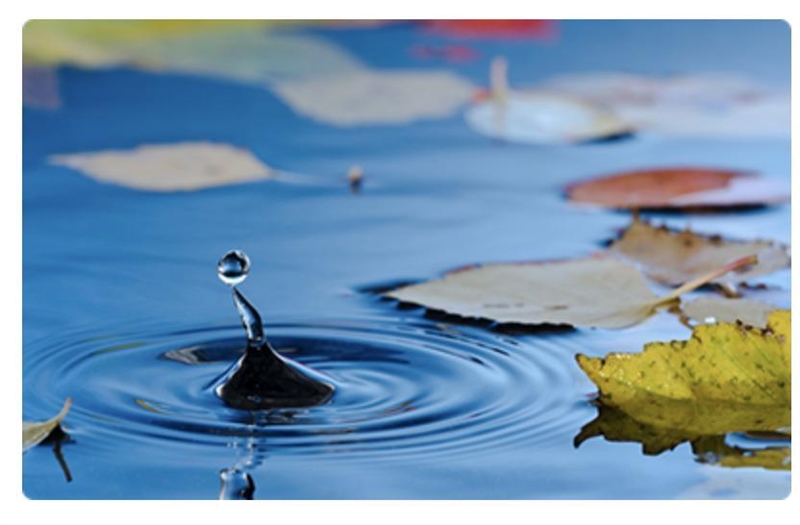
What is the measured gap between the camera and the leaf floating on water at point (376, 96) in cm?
196

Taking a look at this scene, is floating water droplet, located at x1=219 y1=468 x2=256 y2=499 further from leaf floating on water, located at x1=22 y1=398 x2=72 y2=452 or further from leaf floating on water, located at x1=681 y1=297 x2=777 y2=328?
leaf floating on water, located at x1=681 y1=297 x2=777 y2=328

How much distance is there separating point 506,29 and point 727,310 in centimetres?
131

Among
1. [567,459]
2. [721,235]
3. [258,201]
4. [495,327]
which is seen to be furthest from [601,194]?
[567,459]

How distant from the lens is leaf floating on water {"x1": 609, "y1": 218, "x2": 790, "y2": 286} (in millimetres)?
1259

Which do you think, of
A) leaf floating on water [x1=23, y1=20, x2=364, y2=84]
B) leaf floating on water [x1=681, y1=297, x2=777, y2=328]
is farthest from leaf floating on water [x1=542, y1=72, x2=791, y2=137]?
leaf floating on water [x1=681, y1=297, x2=777, y2=328]

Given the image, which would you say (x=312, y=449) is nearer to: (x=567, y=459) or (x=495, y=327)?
(x=567, y=459)

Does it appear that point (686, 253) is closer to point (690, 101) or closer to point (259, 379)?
point (259, 379)

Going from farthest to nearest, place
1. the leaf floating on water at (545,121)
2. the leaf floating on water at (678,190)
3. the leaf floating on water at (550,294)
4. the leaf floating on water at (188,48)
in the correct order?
the leaf floating on water at (188,48), the leaf floating on water at (545,121), the leaf floating on water at (678,190), the leaf floating on water at (550,294)

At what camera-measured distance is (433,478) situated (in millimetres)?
805

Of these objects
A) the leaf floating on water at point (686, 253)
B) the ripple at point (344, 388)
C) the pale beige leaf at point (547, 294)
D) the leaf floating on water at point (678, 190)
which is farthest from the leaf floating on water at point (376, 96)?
the ripple at point (344, 388)

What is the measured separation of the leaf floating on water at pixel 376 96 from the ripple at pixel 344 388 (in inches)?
35.0

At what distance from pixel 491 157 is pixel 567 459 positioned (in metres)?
0.98

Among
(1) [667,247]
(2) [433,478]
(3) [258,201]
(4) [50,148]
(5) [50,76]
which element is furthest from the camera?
(5) [50,76]

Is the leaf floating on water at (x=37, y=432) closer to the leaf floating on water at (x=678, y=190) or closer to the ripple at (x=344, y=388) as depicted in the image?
the ripple at (x=344, y=388)
